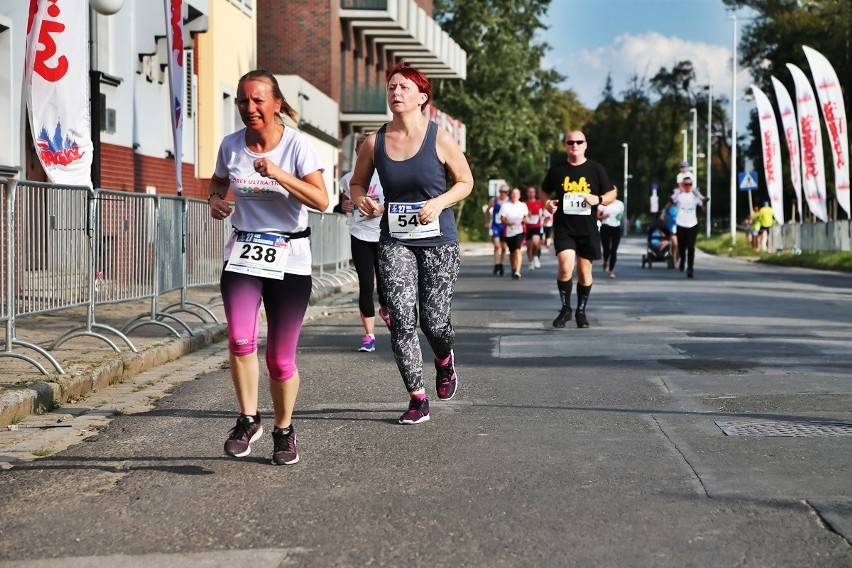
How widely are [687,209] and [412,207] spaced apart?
818 inches

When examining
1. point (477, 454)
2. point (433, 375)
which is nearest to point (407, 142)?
point (477, 454)

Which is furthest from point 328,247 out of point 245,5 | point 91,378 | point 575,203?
point 91,378

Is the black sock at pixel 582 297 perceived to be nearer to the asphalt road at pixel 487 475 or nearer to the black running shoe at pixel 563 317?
the black running shoe at pixel 563 317

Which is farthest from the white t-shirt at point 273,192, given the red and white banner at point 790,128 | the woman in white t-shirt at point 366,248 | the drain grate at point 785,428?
the red and white banner at point 790,128

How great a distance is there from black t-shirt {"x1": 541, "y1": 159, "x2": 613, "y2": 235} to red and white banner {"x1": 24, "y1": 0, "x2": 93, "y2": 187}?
14.9 ft

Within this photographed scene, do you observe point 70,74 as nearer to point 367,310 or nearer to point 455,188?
point 367,310

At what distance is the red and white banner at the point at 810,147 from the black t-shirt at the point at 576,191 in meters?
24.1

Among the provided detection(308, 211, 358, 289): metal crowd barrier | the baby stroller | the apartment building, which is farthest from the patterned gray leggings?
the baby stroller

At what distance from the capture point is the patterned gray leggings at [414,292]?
25.9 ft

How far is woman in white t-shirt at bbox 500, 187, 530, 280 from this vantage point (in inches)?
1097

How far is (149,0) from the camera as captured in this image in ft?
82.6

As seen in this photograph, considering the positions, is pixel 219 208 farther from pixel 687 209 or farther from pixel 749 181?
pixel 749 181

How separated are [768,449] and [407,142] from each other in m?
2.37

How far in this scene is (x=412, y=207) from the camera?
780 centimetres
